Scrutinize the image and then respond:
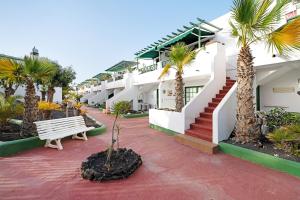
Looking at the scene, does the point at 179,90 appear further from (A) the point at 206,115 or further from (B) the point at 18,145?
(B) the point at 18,145

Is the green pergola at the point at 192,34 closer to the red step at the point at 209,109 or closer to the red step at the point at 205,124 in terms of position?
the red step at the point at 205,124

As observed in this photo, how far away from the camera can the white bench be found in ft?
22.0

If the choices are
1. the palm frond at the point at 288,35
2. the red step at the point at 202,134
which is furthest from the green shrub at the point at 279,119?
the palm frond at the point at 288,35

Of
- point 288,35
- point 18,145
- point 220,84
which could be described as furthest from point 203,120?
point 18,145

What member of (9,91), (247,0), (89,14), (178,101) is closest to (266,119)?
(178,101)

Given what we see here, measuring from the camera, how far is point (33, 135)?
7277mm

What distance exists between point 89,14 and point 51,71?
586 centimetres

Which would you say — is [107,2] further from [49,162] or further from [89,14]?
[49,162]

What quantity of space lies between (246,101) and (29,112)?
320 inches

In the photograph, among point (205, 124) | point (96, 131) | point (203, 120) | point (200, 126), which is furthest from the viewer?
point (96, 131)

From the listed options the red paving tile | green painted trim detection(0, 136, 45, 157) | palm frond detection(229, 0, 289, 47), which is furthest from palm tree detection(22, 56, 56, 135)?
palm frond detection(229, 0, 289, 47)

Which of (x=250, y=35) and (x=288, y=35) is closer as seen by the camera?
(x=288, y=35)

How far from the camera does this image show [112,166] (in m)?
4.67

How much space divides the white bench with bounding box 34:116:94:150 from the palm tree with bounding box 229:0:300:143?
6368mm
